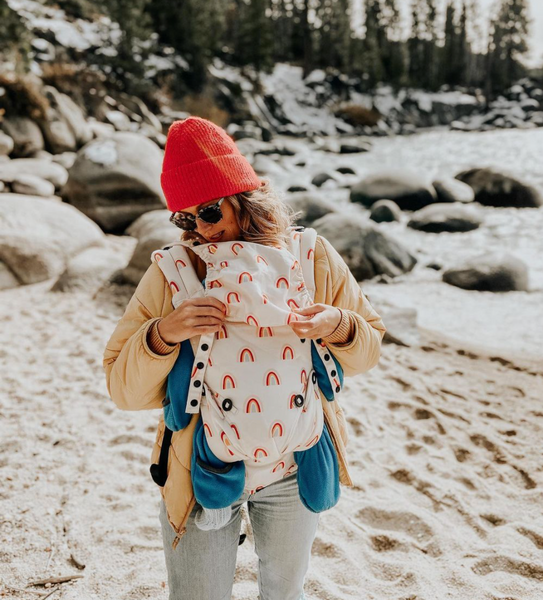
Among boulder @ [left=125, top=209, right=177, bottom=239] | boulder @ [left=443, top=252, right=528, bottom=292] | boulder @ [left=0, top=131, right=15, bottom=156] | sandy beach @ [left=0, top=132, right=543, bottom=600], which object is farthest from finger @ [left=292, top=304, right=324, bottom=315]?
boulder @ [left=0, top=131, right=15, bottom=156]

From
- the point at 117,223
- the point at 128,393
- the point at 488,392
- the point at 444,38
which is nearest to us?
the point at 128,393

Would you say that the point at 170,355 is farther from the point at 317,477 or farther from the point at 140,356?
the point at 317,477

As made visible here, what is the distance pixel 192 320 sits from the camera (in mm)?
1402

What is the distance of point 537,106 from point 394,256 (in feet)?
152

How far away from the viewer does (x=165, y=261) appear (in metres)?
1.54

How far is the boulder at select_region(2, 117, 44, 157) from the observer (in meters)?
13.7

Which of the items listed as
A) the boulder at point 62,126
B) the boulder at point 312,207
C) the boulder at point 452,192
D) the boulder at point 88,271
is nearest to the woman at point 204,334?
the boulder at point 88,271

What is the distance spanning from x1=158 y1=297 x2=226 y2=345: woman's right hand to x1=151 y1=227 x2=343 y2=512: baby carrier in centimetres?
4

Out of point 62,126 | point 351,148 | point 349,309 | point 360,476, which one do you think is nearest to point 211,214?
point 349,309

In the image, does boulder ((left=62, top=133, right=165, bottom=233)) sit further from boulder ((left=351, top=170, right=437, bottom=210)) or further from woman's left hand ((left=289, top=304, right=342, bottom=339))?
woman's left hand ((left=289, top=304, right=342, bottom=339))

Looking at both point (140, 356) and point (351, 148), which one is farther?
point (351, 148)

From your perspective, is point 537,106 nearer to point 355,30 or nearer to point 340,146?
point 355,30

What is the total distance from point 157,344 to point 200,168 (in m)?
0.51

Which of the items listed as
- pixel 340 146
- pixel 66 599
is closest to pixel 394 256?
pixel 66 599
